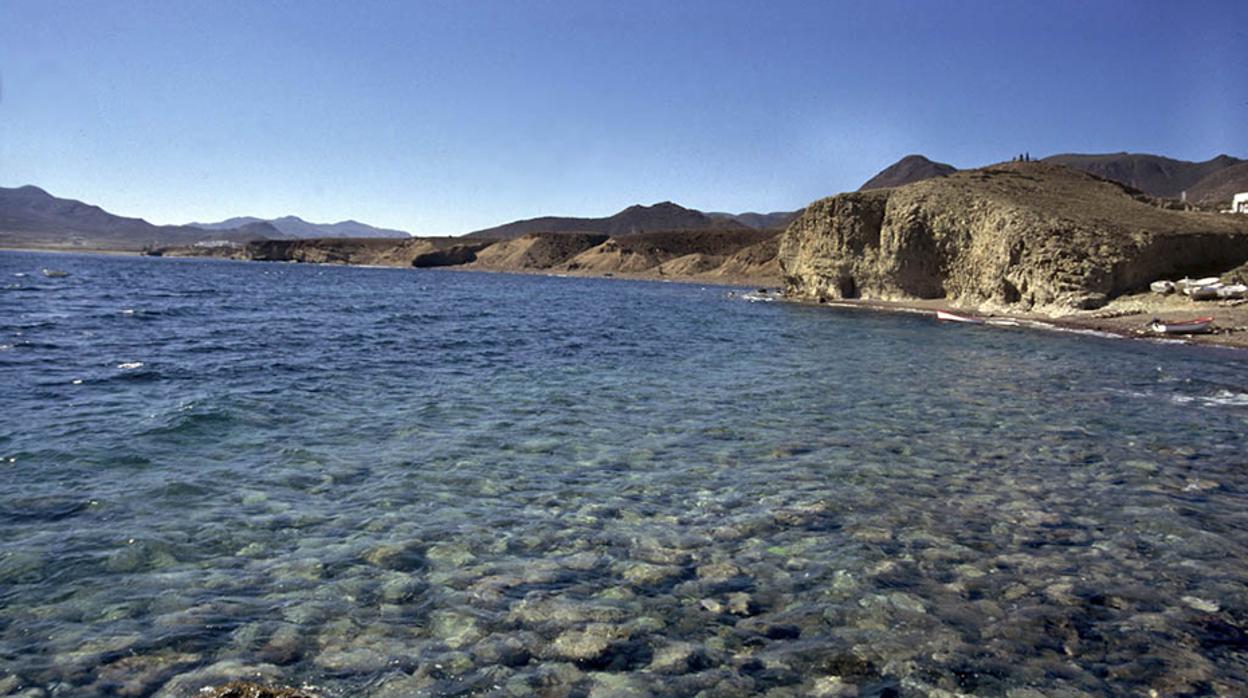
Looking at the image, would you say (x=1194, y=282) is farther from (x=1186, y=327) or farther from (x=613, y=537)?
(x=613, y=537)

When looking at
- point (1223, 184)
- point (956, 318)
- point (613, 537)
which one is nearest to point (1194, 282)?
point (956, 318)

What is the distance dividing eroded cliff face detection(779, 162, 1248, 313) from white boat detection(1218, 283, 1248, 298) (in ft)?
15.9

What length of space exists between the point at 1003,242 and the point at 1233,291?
12.9m

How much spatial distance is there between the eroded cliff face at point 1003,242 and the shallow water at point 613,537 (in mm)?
26435

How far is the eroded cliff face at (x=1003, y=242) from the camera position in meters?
37.0

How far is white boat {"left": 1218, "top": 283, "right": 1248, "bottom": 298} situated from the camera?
31.1 m

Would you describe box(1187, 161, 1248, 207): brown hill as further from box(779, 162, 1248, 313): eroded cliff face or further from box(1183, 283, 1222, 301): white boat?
box(1183, 283, 1222, 301): white boat

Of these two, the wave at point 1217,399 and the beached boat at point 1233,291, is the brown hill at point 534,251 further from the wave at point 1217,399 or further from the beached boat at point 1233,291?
the wave at point 1217,399

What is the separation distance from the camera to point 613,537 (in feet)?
21.7

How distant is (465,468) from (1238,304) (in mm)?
37296

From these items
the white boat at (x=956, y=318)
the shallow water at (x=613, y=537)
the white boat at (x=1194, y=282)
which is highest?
the white boat at (x=1194, y=282)

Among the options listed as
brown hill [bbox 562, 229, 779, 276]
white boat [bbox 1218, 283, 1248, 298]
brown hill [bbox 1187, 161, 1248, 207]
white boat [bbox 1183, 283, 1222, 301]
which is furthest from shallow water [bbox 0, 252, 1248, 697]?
brown hill [bbox 1187, 161, 1248, 207]

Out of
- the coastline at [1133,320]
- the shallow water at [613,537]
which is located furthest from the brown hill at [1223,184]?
the shallow water at [613,537]

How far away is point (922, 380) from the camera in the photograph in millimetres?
16734
